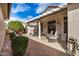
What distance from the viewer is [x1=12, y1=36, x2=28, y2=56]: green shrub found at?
8644 millimetres

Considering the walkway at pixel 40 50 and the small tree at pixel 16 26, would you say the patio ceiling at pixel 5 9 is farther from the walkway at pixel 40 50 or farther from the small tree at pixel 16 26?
the walkway at pixel 40 50

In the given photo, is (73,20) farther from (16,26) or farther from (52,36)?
Answer: (16,26)

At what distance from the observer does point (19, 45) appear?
347 inches

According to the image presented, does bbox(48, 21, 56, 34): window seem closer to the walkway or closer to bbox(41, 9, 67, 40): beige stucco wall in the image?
bbox(41, 9, 67, 40): beige stucco wall

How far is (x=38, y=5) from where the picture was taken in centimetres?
836

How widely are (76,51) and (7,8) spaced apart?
327 cm

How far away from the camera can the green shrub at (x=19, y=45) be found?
28.4 feet

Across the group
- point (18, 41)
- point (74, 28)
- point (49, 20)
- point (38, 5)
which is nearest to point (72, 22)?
point (74, 28)

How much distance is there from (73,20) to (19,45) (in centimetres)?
242

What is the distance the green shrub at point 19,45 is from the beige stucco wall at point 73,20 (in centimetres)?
185

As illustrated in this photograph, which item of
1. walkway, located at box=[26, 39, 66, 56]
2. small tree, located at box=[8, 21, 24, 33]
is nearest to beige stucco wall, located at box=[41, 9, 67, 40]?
walkway, located at box=[26, 39, 66, 56]

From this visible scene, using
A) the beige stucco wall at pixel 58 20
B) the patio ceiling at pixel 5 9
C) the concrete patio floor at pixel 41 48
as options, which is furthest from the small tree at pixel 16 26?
the beige stucco wall at pixel 58 20

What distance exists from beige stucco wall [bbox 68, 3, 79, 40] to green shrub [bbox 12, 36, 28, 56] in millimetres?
1850

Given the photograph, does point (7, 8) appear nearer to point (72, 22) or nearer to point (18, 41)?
point (18, 41)
